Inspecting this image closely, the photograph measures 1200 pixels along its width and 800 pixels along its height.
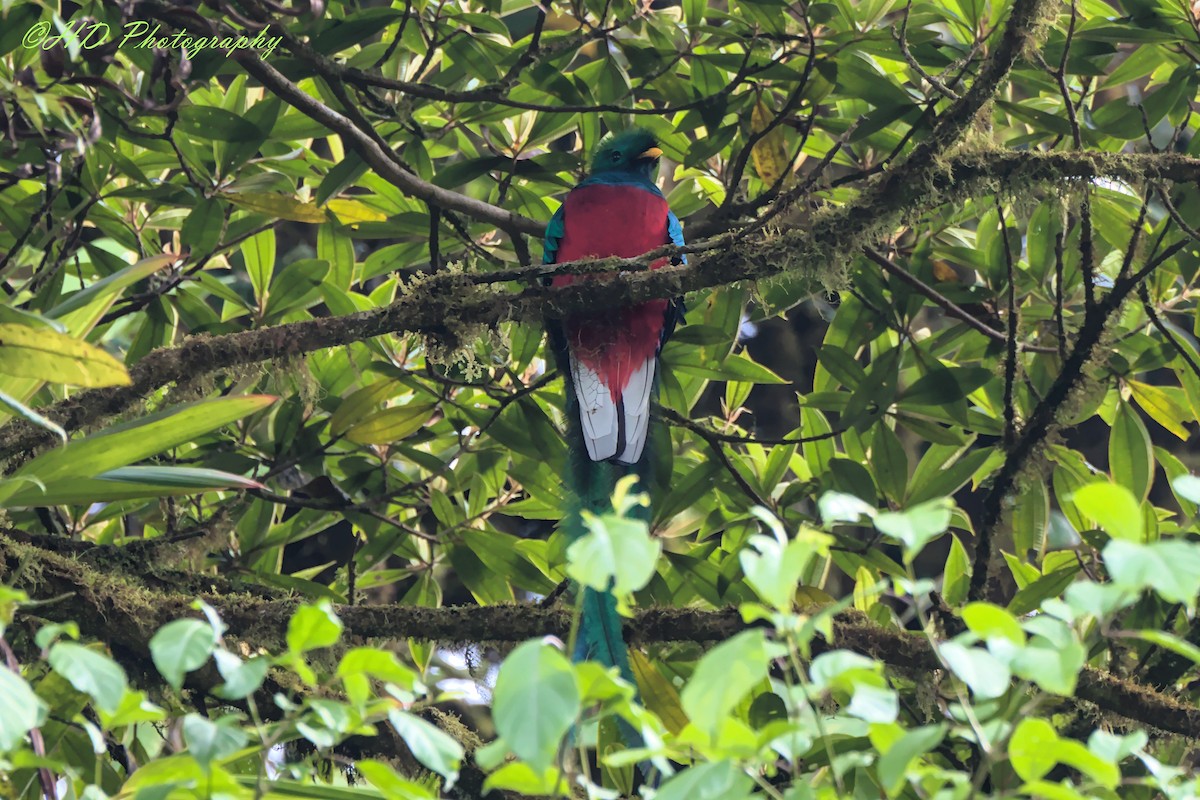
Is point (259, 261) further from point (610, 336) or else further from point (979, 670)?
point (979, 670)

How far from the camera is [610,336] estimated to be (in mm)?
2990

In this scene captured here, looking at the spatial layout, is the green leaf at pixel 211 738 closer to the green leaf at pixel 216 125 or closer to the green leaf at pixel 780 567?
the green leaf at pixel 780 567

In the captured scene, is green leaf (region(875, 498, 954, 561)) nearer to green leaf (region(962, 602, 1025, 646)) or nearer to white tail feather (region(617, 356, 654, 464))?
green leaf (region(962, 602, 1025, 646))

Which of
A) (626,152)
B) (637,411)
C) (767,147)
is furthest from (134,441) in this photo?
(626,152)

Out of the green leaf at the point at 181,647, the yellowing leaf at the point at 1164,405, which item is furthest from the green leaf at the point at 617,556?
the yellowing leaf at the point at 1164,405

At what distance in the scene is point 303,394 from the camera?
2.56 meters

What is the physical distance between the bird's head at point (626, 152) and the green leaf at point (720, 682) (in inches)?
99.0

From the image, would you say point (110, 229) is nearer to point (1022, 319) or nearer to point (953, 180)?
point (953, 180)

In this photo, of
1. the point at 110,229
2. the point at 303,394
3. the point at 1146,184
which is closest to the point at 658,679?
the point at 303,394

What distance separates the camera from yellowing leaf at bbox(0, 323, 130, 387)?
62.4 inches

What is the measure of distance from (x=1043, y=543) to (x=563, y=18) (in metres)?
1.95

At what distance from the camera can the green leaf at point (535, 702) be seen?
804mm

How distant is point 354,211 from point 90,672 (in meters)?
2.30

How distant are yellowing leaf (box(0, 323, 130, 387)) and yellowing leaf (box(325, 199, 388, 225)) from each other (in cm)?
144
